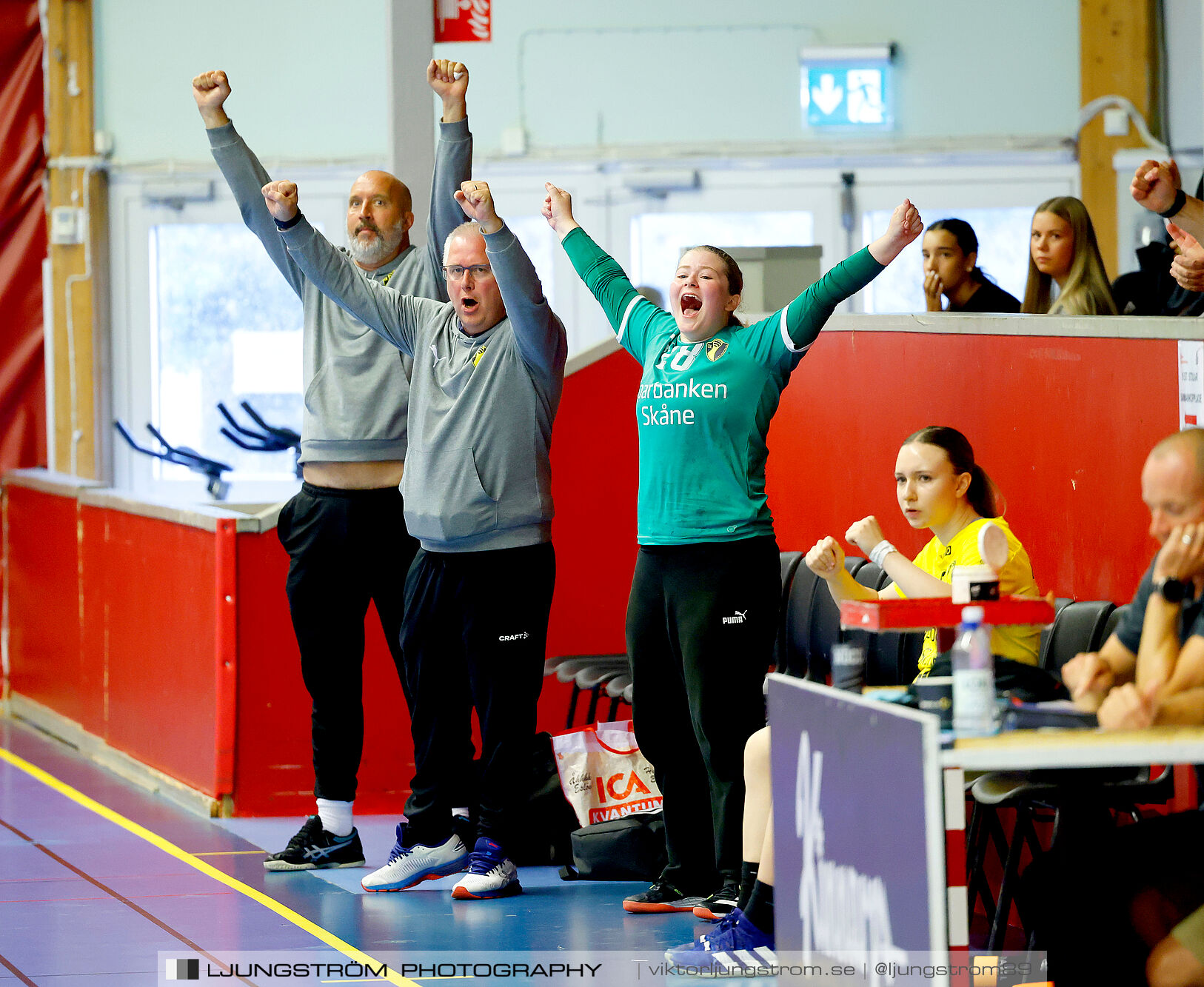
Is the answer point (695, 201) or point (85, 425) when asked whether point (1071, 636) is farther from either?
point (85, 425)

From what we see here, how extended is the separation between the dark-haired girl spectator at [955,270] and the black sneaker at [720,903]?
77.0 inches

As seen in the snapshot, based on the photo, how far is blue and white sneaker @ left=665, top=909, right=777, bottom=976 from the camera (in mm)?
3549

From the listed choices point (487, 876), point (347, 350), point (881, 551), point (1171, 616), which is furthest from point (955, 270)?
point (1171, 616)

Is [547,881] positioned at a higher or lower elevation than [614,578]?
lower

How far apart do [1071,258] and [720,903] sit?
1.90 meters

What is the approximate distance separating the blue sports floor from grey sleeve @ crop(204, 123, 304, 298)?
167 cm

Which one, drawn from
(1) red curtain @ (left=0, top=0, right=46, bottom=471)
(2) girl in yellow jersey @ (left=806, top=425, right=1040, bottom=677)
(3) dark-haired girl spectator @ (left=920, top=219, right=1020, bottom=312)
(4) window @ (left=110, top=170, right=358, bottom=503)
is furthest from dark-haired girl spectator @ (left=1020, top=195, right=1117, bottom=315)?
(4) window @ (left=110, top=170, right=358, bottom=503)

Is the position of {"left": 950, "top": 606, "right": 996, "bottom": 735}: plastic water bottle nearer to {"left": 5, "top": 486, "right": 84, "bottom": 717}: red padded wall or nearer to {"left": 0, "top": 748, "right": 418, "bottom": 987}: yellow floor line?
{"left": 0, "top": 748, "right": 418, "bottom": 987}: yellow floor line

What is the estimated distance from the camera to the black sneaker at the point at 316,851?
15.6 ft

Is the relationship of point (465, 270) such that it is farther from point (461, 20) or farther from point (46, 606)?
point (46, 606)

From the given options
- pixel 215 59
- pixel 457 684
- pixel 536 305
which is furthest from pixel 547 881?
pixel 215 59

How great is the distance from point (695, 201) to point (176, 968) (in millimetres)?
6211

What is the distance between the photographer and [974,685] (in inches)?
103

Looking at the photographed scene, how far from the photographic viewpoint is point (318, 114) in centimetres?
930
